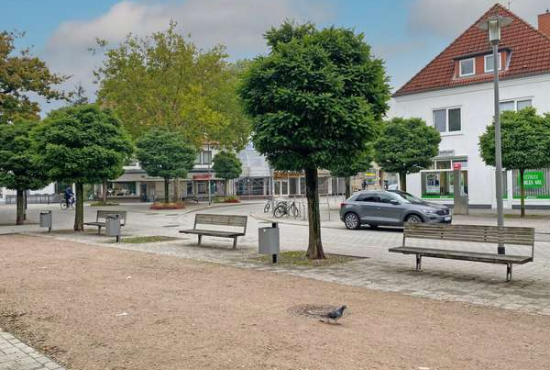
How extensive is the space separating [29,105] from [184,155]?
13652 mm

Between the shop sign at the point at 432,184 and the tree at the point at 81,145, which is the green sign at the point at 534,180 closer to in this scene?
the shop sign at the point at 432,184

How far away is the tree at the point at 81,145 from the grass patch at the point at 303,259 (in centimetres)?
908

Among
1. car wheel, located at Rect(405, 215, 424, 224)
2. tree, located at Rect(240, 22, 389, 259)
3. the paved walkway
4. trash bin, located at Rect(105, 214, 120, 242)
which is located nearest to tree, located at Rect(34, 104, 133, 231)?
trash bin, located at Rect(105, 214, 120, 242)

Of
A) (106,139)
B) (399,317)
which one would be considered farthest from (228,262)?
(106,139)

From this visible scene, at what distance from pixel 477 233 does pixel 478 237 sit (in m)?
0.08

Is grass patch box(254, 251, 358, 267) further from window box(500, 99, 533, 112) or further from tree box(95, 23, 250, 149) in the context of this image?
tree box(95, 23, 250, 149)

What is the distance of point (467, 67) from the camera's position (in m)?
30.5

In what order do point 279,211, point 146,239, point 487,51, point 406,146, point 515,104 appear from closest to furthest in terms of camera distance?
1. point 146,239
2. point 406,146
3. point 515,104
4. point 279,211
5. point 487,51

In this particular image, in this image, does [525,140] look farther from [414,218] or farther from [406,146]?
[414,218]

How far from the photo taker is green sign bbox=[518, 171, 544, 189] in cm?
2655

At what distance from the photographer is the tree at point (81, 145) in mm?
18094

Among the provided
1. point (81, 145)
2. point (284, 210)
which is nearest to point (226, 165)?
point (284, 210)

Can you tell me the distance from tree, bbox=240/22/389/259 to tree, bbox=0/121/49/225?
14814 mm

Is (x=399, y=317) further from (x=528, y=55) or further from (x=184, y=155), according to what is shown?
(x=184, y=155)
